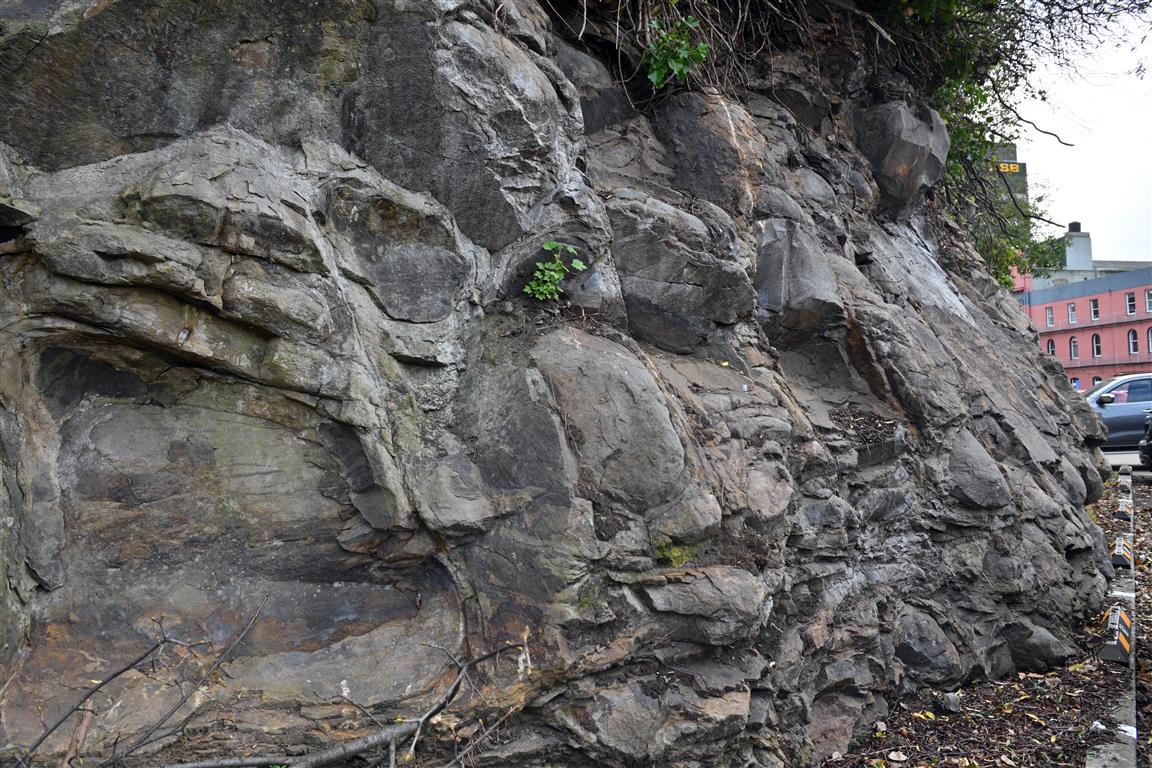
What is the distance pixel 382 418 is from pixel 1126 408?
1662 centimetres

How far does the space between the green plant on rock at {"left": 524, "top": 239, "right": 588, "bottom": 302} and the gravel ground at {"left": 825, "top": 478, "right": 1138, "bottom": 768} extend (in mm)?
3238

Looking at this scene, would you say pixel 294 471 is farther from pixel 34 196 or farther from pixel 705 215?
pixel 705 215

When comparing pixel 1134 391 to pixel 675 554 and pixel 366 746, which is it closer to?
pixel 675 554

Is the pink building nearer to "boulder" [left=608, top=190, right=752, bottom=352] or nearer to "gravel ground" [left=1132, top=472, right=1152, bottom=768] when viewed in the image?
"gravel ground" [left=1132, top=472, right=1152, bottom=768]

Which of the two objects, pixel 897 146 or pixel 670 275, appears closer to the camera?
pixel 670 275

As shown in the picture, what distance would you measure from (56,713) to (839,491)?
461 cm

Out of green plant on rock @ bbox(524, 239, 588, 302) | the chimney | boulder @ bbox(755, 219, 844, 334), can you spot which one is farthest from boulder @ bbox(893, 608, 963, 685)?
the chimney

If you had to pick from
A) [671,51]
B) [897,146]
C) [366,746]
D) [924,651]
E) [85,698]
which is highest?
[671,51]

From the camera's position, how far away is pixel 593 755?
12.3 ft

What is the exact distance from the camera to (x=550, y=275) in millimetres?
4652

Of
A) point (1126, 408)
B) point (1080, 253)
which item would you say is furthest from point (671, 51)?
point (1080, 253)

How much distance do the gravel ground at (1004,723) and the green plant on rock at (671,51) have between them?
4.77 meters

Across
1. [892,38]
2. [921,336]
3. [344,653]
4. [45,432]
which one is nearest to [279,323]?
[45,432]

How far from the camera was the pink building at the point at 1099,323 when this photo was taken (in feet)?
121
